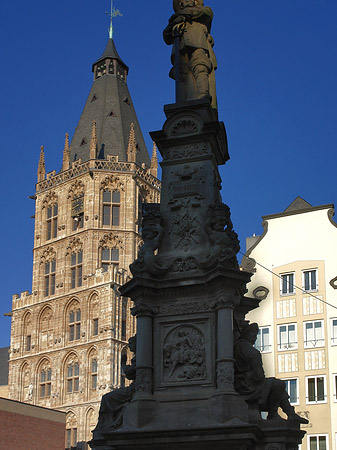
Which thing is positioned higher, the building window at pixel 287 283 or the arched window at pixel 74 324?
the arched window at pixel 74 324

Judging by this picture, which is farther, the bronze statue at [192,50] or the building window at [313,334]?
the building window at [313,334]

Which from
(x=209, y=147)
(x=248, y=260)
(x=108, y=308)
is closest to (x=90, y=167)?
(x=108, y=308)

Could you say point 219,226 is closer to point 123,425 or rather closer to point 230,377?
point 230,377

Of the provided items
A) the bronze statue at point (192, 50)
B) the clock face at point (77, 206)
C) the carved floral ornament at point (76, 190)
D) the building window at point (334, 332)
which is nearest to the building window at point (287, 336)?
the building window at point (334, 332)

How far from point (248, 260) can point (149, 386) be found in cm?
2234

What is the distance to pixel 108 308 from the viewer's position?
2125 inches

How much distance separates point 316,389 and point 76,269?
32724mm

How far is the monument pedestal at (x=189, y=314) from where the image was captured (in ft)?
29.7

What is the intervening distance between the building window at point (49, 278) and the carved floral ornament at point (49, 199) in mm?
5225

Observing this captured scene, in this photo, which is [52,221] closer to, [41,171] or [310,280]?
[41,171]

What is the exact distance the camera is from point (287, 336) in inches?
1189

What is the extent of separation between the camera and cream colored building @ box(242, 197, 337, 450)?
28.5 metres

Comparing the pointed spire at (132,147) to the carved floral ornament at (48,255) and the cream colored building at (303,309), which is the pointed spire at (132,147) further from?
the cream colored building at (303,309)

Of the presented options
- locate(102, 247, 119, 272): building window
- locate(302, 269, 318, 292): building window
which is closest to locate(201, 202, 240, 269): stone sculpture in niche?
locate(302, 269, 318, 292): building window
